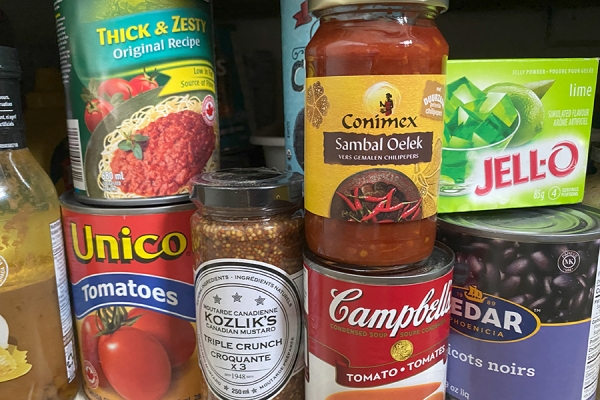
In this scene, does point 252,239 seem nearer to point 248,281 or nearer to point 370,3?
point 248,281

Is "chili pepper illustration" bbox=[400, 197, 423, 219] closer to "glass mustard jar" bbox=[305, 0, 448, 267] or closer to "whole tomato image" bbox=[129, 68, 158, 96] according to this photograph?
"glass mustard jar" bbox=[305, 0, 448, 267]

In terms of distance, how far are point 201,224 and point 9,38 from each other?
64 cm

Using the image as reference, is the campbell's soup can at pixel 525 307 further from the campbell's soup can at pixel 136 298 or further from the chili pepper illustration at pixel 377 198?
the campbell's soup can at pixel 136 298

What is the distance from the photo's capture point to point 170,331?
2.45 feet

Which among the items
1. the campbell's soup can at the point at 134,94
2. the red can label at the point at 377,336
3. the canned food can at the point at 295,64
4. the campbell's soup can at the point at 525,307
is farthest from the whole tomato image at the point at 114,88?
the campbell's soup can at the point at 525,307

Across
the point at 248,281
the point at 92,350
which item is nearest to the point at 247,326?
the point at 248,281

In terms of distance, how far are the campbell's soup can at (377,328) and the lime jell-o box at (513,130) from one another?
12 cm

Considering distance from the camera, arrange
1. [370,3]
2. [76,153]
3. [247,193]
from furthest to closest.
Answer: [76,153]
[247,193]
[370,3]

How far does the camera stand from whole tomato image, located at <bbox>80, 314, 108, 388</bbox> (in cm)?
76

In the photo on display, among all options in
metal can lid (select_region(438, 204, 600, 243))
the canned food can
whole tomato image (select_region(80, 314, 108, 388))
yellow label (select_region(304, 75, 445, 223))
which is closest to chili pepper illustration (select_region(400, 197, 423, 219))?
yellow label (select_region(304, 75, 445, 223))

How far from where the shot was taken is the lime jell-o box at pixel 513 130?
677mm

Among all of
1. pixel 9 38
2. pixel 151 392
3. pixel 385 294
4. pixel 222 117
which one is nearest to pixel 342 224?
pixel 385 294

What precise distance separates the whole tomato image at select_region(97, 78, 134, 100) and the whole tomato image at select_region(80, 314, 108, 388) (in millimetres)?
326

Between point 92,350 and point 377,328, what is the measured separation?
44 centimetres
